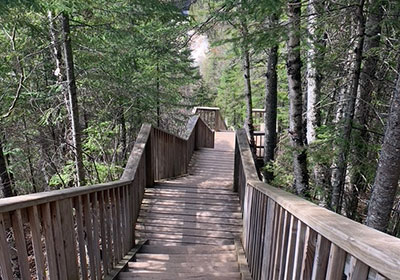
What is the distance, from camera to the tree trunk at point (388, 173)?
7.25 ft

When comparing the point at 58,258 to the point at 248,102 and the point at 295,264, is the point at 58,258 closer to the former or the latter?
the point at 295,264

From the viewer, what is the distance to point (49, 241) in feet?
5.23

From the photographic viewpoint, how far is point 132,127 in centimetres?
960

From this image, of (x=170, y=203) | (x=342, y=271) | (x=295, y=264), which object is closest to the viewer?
(x=342, y=271)

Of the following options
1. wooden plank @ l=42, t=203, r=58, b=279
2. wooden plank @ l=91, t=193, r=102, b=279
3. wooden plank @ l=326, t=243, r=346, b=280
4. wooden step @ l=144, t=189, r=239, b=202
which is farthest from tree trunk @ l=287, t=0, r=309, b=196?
wooden plank @ l=42, t=203, r=58, b=279

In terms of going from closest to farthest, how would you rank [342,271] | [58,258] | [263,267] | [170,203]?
1. [342,271]
2. [58,258]
3. [263,267]
4. [170,203]

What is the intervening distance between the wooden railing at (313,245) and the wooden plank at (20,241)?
4.48 ft

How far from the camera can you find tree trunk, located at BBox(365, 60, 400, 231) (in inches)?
87.0

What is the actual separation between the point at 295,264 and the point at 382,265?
0.70m

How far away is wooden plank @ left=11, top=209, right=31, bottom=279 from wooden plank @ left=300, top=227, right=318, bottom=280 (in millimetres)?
1366

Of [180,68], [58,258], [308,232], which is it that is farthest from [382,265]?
[180,68]

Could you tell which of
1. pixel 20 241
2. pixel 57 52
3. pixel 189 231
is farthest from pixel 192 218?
pixel 57 52

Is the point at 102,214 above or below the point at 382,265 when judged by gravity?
below

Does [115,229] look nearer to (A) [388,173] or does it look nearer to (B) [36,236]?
(B) [36,236]
